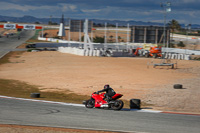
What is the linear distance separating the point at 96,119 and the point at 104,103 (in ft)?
8.30

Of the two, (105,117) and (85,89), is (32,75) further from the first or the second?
(105,117)

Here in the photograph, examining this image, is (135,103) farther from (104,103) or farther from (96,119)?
(96,119)

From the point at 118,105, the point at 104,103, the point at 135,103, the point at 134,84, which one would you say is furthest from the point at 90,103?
the point at 134,84

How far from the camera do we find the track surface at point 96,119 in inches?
432

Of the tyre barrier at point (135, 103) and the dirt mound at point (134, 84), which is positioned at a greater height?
Result: the tyre barrier at point (135, 103)

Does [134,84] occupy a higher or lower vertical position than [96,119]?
lower

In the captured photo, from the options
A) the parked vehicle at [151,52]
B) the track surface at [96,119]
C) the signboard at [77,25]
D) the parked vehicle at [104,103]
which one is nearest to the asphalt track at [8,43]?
the signboard at [77,25]

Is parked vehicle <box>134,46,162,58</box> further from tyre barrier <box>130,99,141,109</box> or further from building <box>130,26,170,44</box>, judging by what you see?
tyre barrier <box>130,99,141,109</box>

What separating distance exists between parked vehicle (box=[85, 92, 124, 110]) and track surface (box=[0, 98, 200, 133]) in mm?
399

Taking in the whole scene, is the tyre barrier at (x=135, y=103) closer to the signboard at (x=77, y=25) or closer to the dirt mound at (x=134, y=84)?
the dirt mound at (x=134, y=84)

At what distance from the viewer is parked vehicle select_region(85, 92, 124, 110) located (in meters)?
14.5

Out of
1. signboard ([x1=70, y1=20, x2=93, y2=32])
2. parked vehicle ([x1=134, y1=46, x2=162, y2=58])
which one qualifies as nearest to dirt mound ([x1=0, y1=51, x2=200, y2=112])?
parked vehicle ([x1=134, y1=46, x2=162, y2=58])

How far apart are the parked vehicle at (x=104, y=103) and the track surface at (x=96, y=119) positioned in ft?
1.31

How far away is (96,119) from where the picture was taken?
1217 centimetres
